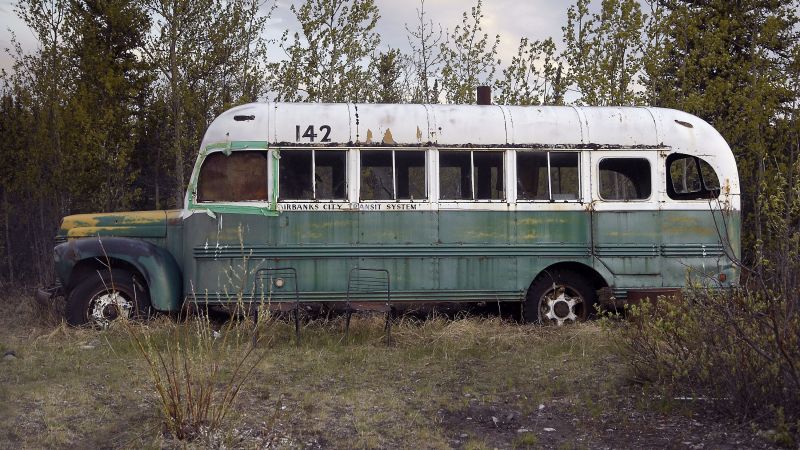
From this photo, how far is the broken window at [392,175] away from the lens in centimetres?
880

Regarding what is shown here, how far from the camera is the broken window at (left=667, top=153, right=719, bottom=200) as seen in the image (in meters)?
9.14

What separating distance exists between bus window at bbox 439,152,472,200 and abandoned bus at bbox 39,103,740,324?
17 mm

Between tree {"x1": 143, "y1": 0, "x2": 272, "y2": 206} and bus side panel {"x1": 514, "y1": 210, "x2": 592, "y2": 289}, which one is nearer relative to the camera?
bus side panel {"x1": 514, "y1": 210, "x2": 592, "y2": 289}

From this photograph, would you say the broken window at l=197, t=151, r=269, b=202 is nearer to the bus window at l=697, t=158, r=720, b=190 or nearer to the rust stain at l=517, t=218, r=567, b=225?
the rust stain at l=517, t=218, r=567, b=225

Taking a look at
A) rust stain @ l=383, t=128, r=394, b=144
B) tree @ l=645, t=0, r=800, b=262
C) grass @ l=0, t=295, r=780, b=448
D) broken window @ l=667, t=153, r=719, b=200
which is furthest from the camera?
tree @ l=645, t=0, r=800, b=262

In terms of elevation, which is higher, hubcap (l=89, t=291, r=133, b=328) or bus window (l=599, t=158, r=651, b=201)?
bus window (l=599, t=158, r=651, b=201)

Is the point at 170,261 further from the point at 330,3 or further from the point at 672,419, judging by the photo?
the point at 330,3

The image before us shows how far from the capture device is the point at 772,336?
505cm

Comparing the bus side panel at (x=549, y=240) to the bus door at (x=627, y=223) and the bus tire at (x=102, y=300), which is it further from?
the bus tire at (x=102, y=300)

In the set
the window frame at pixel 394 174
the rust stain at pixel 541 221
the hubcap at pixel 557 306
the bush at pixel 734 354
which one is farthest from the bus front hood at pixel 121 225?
the bush at pixel 734 354

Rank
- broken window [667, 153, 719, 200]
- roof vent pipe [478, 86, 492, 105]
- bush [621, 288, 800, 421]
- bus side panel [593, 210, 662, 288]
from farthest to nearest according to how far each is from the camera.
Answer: roof vent pipe [478, 86, 492, 105]
broken window [667, 153, 719, 200]
bus side panel [593, 210, 662, 288]
bush [621, 288, 800, 421]

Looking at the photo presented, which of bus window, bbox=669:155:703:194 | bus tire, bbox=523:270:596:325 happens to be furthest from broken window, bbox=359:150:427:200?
bus window, bbox=669:155:703:194

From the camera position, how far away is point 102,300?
29.5ft

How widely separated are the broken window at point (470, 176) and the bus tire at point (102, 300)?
12.6 ft
